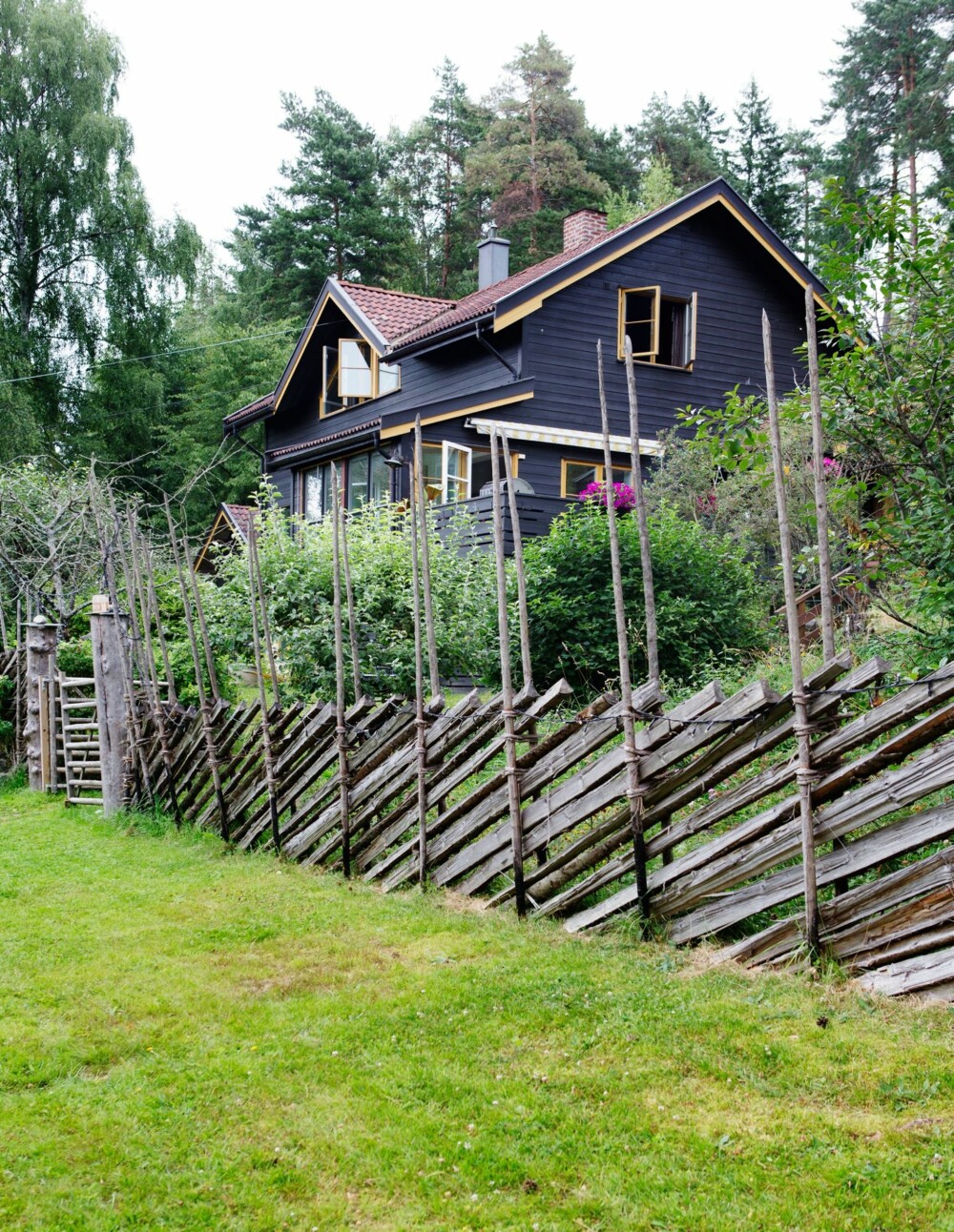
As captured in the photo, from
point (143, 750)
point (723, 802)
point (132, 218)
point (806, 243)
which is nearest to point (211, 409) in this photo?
point (132, 218)

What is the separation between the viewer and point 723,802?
4.87 metres

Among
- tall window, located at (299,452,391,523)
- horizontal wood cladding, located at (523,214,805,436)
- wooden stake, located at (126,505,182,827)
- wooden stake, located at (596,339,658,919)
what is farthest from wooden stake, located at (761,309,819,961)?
tall window, located at (299,452,391,523)

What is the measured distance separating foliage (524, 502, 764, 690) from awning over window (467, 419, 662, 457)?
5.93 meters

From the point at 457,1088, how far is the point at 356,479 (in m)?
19.5

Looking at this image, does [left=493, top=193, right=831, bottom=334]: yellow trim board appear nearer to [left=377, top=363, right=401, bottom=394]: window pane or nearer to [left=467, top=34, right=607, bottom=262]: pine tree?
[left=377, top=363, right=401, bottom=394]: window pane

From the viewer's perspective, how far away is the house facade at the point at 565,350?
60.6 ft

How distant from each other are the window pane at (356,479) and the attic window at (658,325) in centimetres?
575

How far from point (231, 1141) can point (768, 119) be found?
133 ft

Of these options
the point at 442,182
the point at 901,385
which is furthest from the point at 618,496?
the point at 442,182

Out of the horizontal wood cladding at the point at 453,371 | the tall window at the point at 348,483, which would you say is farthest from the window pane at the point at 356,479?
the horizontal wood cladding at the point at 453,371

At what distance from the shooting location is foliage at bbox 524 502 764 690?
1155 cm

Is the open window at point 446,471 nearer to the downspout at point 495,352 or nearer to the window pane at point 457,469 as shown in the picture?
the window pane at point 457,469

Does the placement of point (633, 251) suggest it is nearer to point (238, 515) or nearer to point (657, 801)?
point (238, 515)

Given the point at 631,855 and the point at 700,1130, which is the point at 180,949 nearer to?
the point at 631,855
